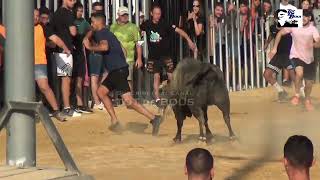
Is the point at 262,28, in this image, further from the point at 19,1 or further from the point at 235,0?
the point at 19,1

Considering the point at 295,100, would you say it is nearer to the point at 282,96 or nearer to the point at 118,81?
the point at 282,96

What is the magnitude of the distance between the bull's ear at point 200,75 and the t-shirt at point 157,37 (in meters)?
4.52

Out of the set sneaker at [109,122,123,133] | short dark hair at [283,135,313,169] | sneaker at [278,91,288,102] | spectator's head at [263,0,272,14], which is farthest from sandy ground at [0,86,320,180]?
spectator's head at [263,0,272,14]

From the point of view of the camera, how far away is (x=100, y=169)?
8016 millimetres

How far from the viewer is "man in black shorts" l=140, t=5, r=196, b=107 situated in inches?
567

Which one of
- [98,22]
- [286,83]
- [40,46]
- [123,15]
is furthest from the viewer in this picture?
[286,83]

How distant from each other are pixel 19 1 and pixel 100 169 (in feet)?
9.74

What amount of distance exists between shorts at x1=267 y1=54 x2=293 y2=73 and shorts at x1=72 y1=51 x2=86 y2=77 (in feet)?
14.3

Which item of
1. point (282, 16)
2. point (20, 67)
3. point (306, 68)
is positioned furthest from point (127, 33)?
point (20, 67)

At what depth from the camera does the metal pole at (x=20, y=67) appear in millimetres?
5441

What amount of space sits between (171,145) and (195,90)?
77 cm

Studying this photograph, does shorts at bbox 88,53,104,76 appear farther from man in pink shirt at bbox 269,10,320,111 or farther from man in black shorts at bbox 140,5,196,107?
man in pink shirt at bbox 269,10,320,111

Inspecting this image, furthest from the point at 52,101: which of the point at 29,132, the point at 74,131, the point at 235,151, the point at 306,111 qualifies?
the point at 29,132

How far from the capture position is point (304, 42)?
14.5 metres
